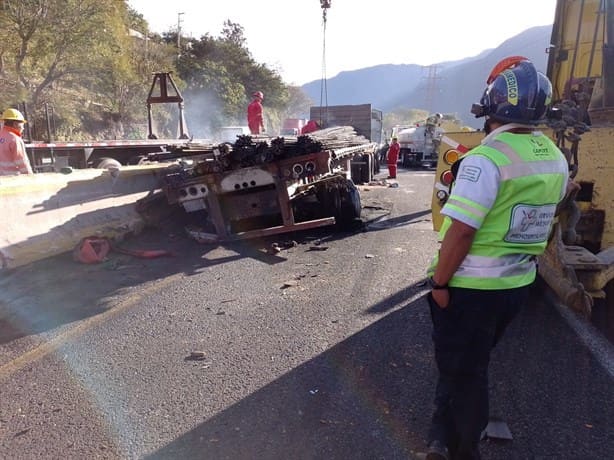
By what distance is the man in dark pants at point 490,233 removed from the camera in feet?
6.47

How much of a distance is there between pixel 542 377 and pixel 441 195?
6.66 ft

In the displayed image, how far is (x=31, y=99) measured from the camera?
59.6 feet

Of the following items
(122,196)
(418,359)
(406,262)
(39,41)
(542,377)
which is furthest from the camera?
(39,41)

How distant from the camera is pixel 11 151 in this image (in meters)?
6.57

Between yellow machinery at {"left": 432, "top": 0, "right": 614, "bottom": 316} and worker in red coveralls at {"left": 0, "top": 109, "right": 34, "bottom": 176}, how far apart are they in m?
5.55

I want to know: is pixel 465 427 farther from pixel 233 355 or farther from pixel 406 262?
pixel 406 262

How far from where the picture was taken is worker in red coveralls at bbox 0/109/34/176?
6.58 m

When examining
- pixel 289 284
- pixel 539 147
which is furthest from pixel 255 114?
pixel 539 147

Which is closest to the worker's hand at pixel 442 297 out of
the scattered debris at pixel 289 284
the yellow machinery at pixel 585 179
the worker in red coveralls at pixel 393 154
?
the yellow machinery at pixel 585 179

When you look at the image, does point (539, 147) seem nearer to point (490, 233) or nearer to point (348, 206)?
point (490, 233)

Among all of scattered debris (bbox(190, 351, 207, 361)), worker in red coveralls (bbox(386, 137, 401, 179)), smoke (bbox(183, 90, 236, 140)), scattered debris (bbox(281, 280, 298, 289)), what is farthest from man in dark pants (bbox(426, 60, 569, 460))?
smoke (bbox(183, 90, 236, 140))

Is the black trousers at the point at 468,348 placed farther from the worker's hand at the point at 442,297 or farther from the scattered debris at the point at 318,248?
the scattered debris at the point at 318,248

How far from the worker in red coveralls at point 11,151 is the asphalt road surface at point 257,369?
1.72 m

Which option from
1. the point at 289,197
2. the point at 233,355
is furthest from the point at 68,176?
the point at 233,355
